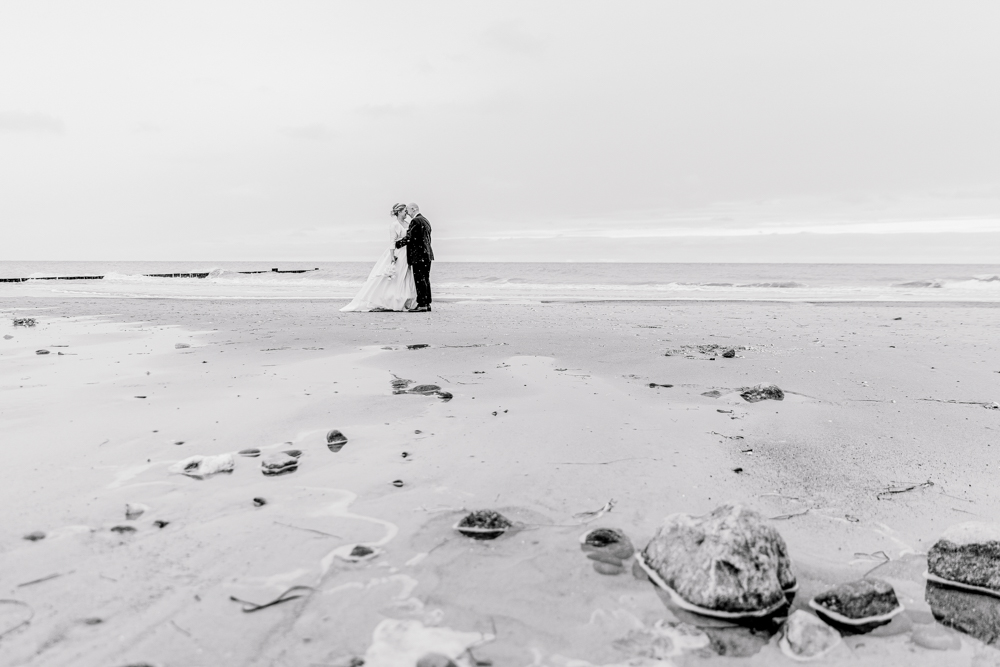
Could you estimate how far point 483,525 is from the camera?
2.21 meters

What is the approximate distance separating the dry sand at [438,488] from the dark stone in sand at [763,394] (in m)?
0.06

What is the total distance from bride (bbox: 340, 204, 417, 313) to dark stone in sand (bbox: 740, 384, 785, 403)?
8200 mm

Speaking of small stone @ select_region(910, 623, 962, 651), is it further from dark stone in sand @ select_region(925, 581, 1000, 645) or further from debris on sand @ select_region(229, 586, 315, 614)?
debris on sand @ select_region(229, 586, 315, 614)

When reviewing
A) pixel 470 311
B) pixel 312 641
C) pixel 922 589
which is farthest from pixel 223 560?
pixel 470 311

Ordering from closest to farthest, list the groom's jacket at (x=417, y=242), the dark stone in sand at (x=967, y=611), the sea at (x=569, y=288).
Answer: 1. the dark stone in sand at (x=967, y=611)
2. the groom's jacket at (x=417, y=242)
3. the sea at (x=569, y=288)

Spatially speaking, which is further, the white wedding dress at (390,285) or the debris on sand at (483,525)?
the white wedding dress at (390,285)

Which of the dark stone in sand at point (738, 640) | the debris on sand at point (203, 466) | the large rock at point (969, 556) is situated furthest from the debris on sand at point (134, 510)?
the large rock at point (969, 556)

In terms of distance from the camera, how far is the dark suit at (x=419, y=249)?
11453 millimetres

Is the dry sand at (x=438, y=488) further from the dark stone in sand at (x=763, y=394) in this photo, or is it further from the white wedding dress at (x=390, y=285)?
the white wedding dress at (x=390, y=285)

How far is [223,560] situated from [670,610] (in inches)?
55.4

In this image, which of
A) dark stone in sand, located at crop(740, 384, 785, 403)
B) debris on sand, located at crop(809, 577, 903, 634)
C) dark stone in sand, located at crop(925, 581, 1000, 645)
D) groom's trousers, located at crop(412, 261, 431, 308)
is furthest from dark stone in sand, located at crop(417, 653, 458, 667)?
groom's trousers, located at crop(412, 261, 431, 308)

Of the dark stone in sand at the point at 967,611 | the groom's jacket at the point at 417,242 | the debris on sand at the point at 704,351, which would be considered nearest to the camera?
the dark stone in sand at the point at 967,611

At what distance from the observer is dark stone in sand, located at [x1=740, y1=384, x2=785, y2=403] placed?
165 inches

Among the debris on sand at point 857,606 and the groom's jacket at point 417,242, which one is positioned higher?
the groom's jacket at point 417,242
